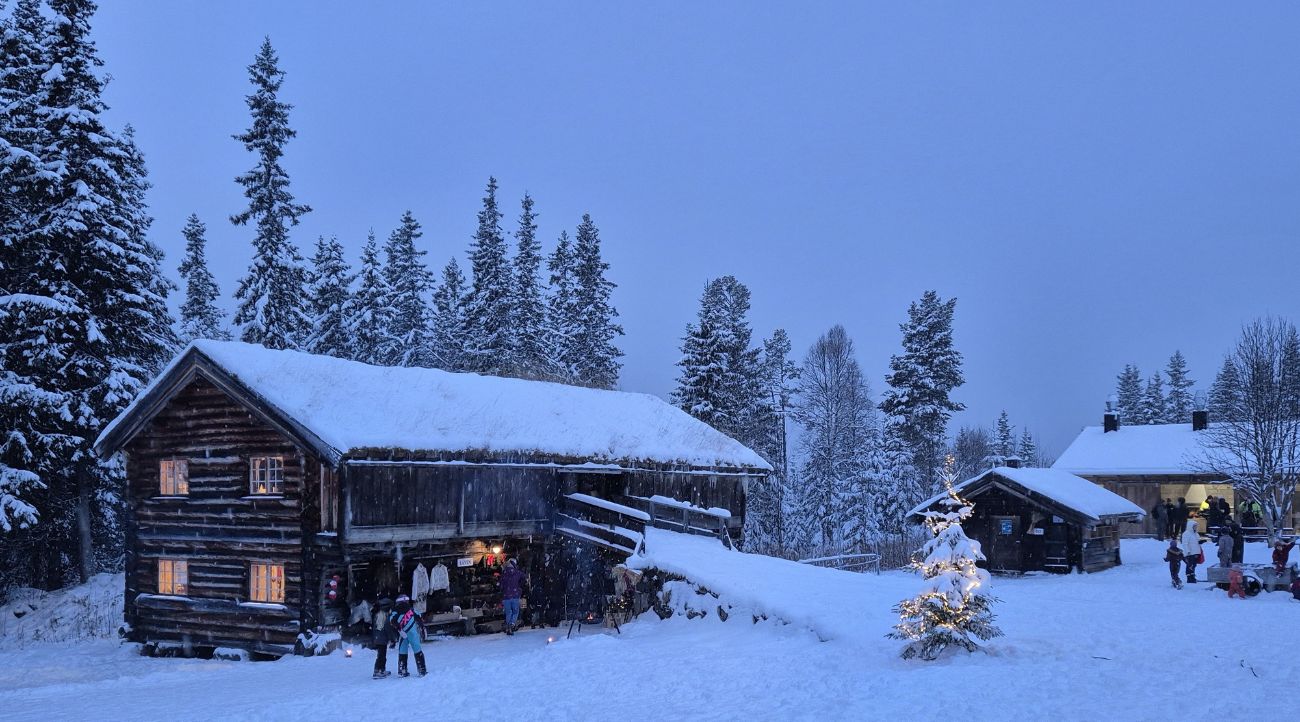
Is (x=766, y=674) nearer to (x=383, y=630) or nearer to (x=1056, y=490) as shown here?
(x=383, y=630)

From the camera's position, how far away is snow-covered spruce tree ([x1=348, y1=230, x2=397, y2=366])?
5072 centimetres

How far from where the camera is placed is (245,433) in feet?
75.4

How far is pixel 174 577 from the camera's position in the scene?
2425cm

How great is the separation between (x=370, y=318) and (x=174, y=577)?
2760 cm

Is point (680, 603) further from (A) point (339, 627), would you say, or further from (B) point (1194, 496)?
(B) point (1194, 496)

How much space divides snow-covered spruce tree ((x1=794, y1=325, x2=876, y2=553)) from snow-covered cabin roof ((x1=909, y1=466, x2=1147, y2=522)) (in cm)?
1621

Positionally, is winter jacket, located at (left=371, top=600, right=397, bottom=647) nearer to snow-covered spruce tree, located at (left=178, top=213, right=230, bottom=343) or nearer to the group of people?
the group of people

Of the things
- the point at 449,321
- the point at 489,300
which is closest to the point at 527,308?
the point at 489,300

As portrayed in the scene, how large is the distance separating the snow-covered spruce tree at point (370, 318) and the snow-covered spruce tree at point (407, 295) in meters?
1.67

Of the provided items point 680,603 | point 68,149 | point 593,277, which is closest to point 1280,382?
point 680,603

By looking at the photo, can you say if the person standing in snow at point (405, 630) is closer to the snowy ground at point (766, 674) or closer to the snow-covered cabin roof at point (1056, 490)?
the snowy ground at point (766, 674)

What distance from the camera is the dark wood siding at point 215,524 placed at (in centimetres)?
2198

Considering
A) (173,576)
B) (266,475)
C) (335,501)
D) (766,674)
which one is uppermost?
(266,475)

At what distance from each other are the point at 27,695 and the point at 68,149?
18.5m
